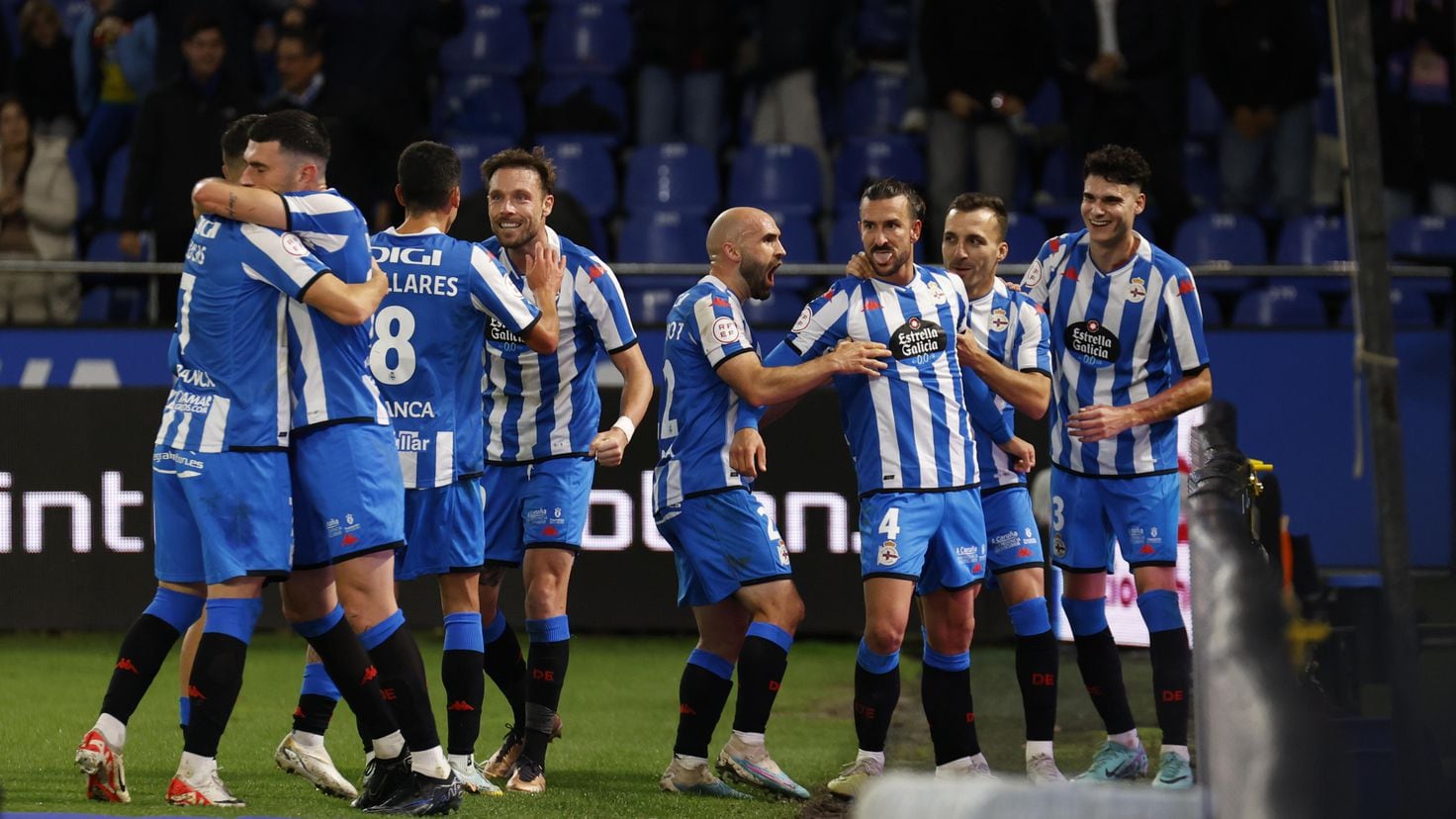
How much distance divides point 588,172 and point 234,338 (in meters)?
7.42

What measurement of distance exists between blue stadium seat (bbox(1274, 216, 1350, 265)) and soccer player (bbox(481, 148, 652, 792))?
6.68m

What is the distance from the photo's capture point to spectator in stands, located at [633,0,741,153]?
13.3 m

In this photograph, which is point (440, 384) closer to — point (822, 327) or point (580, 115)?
point (822, 327)

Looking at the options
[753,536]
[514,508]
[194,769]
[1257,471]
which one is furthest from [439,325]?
[1257,471]

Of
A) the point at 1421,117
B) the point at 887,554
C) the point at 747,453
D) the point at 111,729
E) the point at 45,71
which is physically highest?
the point at 45,71

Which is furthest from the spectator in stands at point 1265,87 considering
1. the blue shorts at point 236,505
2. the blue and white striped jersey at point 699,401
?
the blue shorts at point 236,505

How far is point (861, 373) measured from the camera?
654cm

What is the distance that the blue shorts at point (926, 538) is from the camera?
639 cm

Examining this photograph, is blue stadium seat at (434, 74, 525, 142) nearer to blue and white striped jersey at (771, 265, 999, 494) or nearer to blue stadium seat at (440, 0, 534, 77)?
blue stadium seat at (440, 0, 534, 77)

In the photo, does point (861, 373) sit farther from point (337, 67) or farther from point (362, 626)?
point (337, 67)

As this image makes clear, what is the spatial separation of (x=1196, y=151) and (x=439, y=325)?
831 cm

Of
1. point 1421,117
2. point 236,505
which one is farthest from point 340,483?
point 1421,117

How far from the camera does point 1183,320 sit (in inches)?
278

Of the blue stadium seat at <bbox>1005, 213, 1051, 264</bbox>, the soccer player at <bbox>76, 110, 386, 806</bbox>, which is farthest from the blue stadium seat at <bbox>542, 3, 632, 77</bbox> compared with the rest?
the soccer player at <bbox>76, 110, 386, 806</bbox>
